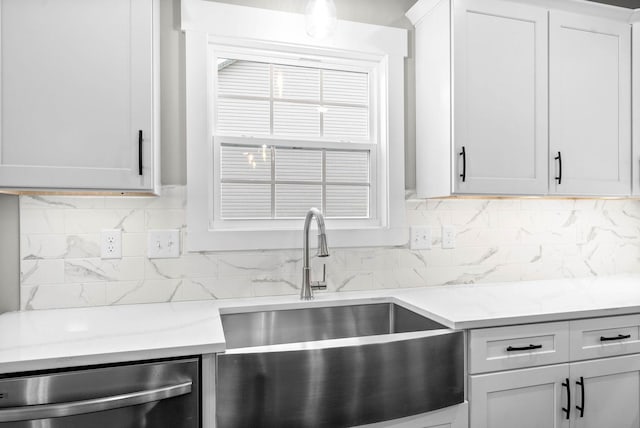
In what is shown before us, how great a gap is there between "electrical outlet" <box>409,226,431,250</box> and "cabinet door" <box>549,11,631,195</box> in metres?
0.61

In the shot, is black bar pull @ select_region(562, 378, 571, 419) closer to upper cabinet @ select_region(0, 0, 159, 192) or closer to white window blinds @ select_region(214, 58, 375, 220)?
white window blinds @ select_region(214, 58, 375, 220)

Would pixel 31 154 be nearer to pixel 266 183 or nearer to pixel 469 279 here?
pixel 266 183

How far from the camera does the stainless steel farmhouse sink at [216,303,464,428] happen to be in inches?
48.7

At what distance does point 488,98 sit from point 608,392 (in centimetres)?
128

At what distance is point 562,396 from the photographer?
5.17 ft

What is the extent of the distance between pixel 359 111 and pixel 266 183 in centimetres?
62

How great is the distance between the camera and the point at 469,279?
2236mm

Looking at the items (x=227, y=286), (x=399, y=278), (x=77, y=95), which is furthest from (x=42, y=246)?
(x=399, y=278)

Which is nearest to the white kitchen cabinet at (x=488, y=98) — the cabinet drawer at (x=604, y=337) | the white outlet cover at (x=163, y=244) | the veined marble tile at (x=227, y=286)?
the cabinet drawer at (x=604, y=337)

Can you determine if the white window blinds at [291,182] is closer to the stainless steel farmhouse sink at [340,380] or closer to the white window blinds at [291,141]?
the white window blinds at [291,141]

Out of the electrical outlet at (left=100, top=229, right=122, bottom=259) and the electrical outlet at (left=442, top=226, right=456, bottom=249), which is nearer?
the electrical outlet at (left=100, top=229, right=122, bottom=259)

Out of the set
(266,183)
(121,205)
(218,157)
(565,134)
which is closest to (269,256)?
(266,183)

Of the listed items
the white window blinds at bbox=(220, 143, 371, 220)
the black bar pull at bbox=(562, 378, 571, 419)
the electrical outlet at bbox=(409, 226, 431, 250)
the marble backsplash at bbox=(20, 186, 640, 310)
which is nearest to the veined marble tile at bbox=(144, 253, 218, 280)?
the marble backsplash at bbox=(20, 186, 640, 310)

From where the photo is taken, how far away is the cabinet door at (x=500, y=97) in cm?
185
